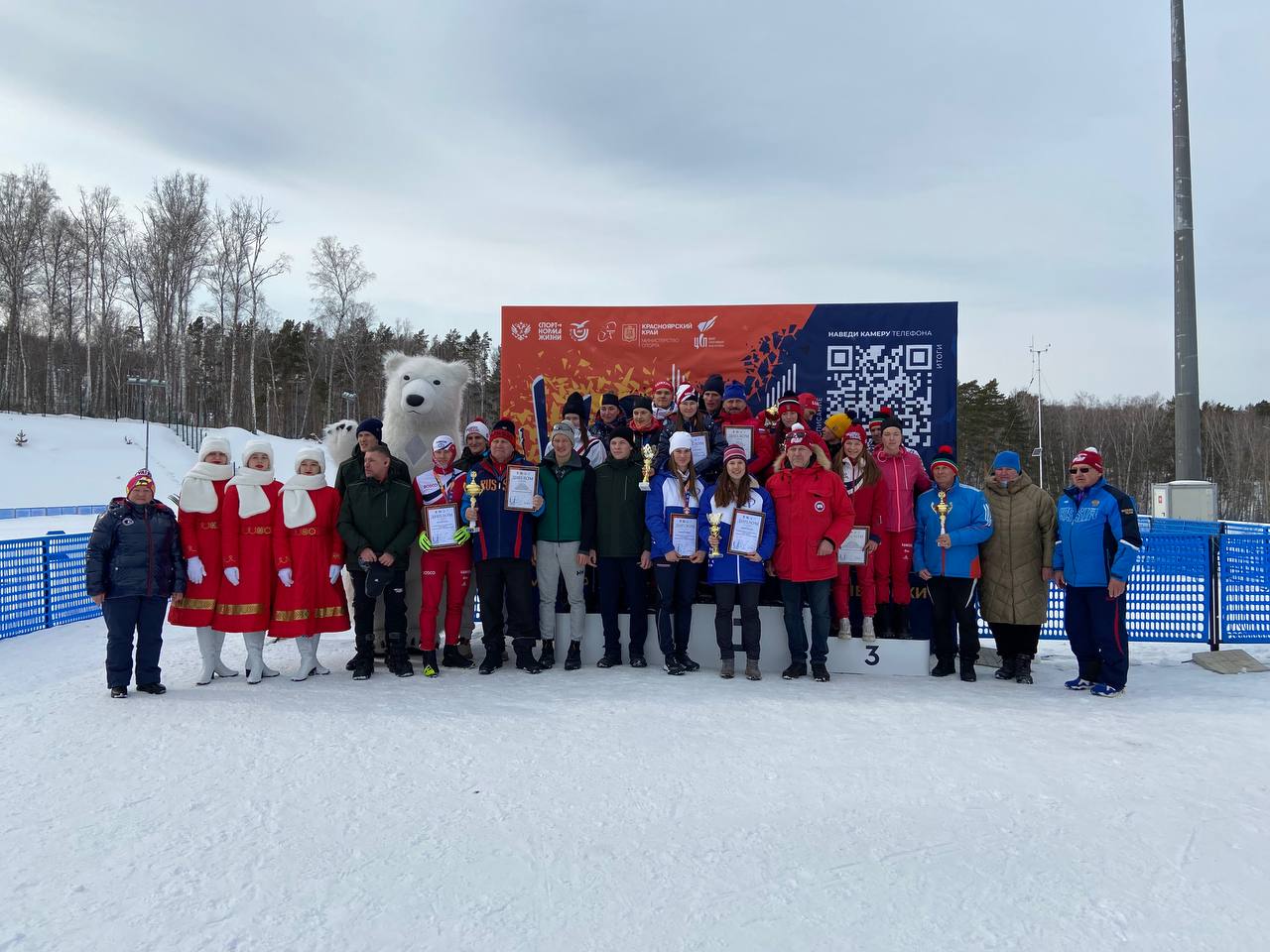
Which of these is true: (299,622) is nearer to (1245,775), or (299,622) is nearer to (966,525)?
(966,525)

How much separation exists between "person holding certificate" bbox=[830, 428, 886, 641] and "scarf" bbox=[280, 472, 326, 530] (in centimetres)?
367

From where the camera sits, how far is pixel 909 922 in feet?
7.39

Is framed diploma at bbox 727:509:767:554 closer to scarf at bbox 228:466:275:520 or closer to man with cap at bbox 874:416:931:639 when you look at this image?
man with cap at bbox 874:416:931:639

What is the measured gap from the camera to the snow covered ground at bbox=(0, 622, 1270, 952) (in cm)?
224

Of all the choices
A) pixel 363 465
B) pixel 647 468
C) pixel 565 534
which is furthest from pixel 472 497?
pixel 647 468

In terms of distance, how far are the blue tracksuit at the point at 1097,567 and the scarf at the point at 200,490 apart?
5.66 metres

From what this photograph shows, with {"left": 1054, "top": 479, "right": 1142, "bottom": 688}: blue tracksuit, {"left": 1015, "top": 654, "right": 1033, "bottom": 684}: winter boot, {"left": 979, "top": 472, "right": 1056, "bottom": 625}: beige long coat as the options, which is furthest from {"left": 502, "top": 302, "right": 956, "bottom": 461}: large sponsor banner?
{"left": 1015, "top": 654, "right": 1033, "bottom": 684}: winter boot

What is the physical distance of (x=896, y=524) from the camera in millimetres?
5465

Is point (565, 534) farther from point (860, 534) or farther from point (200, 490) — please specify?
point (200, 490)

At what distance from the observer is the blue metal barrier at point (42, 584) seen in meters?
6.59

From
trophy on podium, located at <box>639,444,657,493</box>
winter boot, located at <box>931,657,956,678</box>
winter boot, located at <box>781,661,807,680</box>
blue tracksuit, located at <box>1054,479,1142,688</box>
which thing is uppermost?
trophy on podium, located at <box>639,444,657,493</box>

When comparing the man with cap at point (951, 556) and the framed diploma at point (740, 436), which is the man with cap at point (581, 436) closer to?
the framed diploma at point (740, 436)

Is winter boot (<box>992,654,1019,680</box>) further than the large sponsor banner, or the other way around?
the large sponsor banner

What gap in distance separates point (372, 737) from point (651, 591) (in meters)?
2.50
